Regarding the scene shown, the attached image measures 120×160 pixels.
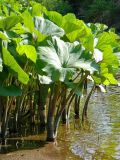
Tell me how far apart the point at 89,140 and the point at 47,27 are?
1427 millimetres

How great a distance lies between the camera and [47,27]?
4.75 m

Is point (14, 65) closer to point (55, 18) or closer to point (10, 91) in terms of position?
point (10, 91)

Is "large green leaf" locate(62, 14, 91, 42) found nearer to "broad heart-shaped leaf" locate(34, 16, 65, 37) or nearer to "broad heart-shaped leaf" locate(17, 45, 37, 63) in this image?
"broad heart-shaped leaf" locate(34, 16, 65, 37)

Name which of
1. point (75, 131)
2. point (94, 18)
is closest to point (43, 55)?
point (75, 131)

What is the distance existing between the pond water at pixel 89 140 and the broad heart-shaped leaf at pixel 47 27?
118 cm

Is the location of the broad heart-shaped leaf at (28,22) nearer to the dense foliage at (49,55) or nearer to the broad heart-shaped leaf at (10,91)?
the dense foliage at (49,55)

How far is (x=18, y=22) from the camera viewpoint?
4594mm

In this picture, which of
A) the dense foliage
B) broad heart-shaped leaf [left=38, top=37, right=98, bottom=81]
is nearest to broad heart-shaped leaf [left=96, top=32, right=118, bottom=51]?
the dense foliage

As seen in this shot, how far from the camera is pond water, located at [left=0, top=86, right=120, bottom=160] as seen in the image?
486 cm

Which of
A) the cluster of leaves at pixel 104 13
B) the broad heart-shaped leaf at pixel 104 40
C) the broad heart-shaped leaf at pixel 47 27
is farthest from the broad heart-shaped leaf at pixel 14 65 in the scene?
the cluster of leaves at pixel 104 13

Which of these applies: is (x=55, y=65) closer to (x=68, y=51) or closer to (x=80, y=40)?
(x=68, y=51)

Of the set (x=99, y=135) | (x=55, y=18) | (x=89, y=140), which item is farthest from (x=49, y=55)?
(x=99, y=135)

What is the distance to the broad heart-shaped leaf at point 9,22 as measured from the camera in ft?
14.8

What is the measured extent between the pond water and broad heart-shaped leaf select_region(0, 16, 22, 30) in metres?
1.23
